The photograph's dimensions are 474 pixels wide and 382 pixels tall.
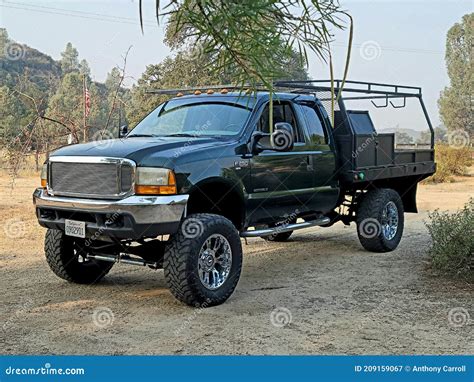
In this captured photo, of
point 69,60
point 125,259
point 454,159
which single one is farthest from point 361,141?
point 69,60

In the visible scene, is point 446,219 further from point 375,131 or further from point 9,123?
point 9,123

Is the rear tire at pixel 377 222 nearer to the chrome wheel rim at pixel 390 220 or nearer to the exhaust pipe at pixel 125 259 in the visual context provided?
the chrome wheel rim at pixel 390 220

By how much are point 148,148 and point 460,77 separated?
34.4 meters

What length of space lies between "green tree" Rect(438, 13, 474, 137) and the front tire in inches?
1296

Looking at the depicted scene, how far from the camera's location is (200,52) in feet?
7.48

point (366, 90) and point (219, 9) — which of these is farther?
point (366, 90)

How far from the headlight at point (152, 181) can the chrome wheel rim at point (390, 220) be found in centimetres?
413

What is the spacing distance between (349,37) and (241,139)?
4.14 meters

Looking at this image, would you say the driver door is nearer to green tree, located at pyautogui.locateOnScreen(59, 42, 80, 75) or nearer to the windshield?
the windshield

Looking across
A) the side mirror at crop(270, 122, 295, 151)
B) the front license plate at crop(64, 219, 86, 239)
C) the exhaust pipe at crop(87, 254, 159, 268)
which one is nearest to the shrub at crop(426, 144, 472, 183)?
the side mirror at crop(270, 122, 295, 151)

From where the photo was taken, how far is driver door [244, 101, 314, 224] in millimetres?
6574

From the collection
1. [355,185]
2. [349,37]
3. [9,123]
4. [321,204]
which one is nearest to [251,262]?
[321,204]

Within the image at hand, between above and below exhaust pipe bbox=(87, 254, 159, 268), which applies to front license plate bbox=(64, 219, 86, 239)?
above

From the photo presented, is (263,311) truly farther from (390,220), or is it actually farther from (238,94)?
(390,220)
